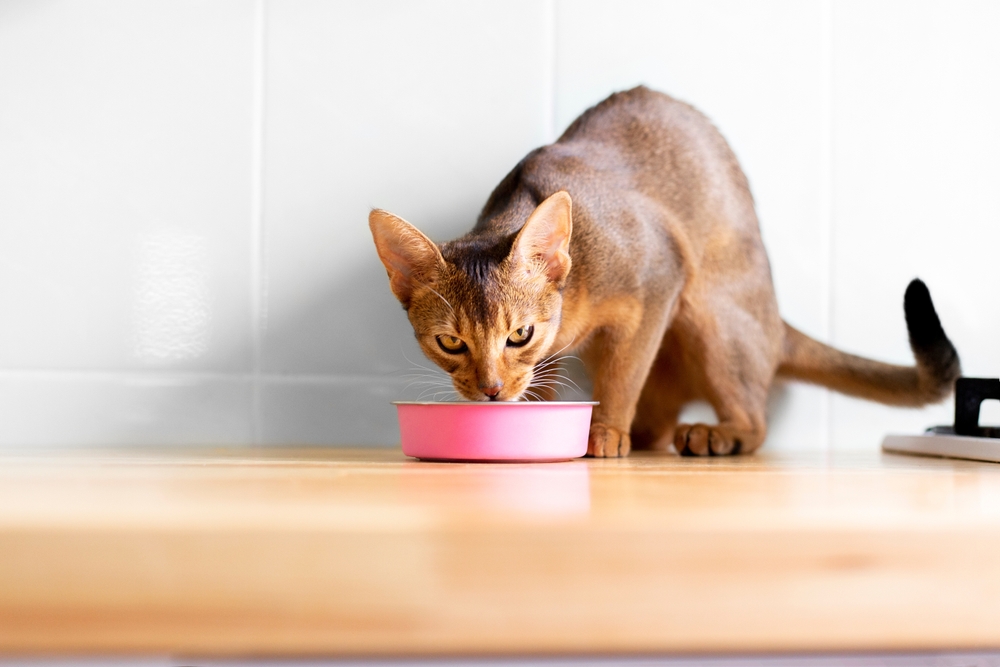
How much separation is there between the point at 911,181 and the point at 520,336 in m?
0.81

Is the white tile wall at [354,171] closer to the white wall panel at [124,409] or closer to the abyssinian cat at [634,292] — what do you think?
the white wall panel at [124,409]

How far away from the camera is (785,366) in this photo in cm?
134

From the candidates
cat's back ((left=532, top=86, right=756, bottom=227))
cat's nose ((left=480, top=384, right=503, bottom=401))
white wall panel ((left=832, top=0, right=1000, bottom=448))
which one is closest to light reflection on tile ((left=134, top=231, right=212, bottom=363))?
cat's nose ((left=480, top=384, right=503, bottom=401))

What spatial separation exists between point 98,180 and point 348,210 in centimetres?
37

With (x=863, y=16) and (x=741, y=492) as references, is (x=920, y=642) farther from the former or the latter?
(x=863, y=16)

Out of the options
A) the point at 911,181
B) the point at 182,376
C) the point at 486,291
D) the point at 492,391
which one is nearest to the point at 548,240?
the point at 486,291

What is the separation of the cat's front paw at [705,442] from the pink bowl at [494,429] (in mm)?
302

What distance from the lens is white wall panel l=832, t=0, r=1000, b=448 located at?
1406 mm

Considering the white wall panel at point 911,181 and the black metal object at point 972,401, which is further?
the white wall panel at point 911,181

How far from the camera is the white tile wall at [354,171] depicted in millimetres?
1221

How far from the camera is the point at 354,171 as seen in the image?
1287mm

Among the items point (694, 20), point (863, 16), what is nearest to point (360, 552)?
point (694, 20)

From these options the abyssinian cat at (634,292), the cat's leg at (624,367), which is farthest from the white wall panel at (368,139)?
the cat's leg at (624,367)

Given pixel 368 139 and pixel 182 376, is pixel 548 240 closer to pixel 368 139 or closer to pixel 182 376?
pixel 368 139
